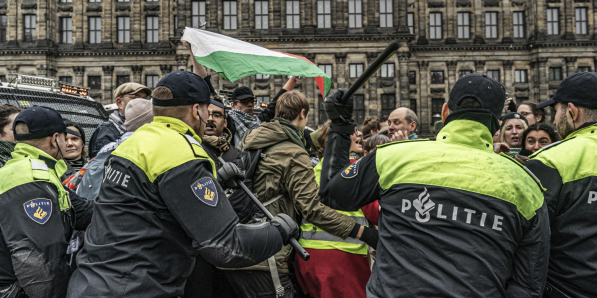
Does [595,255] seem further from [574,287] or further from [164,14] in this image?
[164,14]

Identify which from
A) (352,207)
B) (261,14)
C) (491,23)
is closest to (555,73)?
(491,23)

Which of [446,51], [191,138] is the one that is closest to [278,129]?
[191,138]

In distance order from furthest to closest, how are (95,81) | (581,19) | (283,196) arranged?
(581,19), (95,81), (283,196)

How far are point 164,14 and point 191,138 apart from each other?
40.2 m

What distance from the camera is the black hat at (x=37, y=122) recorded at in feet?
11.1

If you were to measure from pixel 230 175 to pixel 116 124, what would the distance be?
3.10m

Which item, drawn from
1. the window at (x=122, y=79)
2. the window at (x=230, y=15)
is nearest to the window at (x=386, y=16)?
the window at (x=230, y=15)

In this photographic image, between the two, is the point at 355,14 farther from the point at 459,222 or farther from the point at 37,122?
the point at 459,222

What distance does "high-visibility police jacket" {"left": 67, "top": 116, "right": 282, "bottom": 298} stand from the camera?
240 cm

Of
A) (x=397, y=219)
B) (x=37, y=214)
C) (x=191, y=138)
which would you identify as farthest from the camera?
(x=37, y=214)

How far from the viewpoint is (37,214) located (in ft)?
9.61

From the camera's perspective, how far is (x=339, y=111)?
107 inches

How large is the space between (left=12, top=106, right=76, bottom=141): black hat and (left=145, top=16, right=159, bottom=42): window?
128 feet

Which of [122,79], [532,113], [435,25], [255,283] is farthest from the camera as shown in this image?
[435,25]
